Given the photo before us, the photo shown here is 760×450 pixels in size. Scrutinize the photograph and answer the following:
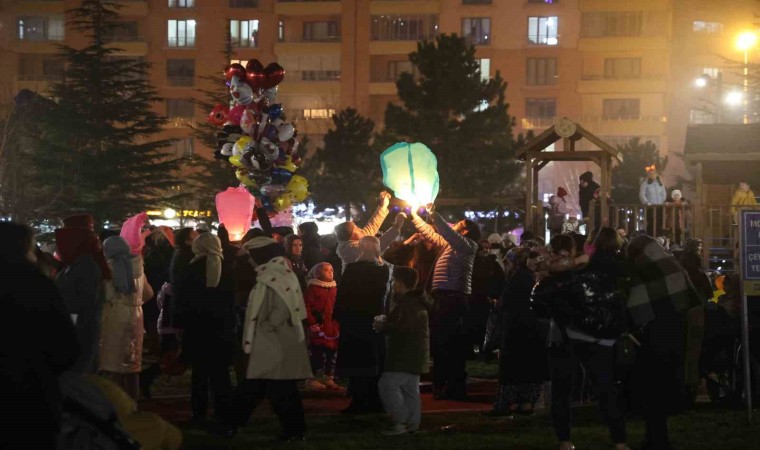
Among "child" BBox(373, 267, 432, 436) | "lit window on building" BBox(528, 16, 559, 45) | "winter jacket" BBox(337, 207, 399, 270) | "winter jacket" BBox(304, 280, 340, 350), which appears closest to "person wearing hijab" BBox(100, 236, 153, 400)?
"child" BBox(373, 267, 432, 436)

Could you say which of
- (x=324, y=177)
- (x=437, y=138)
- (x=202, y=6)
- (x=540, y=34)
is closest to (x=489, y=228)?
(x=437, y=138)

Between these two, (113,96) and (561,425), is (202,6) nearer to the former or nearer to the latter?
(113,96)

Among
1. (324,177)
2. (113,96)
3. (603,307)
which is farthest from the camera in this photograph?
(324,177)

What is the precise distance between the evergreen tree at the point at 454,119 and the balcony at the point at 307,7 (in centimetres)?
2721

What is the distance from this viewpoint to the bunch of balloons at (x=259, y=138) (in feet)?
58.4

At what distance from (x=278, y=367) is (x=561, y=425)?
2471 mm

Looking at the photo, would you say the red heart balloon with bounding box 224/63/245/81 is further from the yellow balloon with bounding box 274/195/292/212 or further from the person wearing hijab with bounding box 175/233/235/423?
the person wearing hijab with bounding box 175/233/235/423

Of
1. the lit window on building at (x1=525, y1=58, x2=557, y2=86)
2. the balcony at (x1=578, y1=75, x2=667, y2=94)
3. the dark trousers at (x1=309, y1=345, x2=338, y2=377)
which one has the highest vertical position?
the lit window on building at (x1=525, y1=58, x2=557, y2=86)

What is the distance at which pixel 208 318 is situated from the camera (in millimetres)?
11477

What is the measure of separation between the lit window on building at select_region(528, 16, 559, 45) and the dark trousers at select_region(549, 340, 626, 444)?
64.0 meters

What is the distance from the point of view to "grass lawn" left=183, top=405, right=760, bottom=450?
1080cm

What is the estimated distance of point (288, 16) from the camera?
243ft

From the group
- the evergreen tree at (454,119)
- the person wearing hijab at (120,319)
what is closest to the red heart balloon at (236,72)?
the person wearing hijab at (120,319)

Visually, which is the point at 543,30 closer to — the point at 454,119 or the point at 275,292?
the point at 454,119
